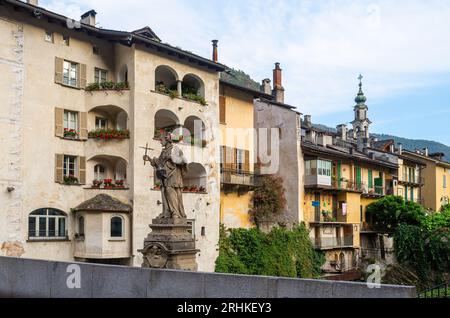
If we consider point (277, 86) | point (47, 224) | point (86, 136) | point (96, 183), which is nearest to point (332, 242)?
point (277, 86)

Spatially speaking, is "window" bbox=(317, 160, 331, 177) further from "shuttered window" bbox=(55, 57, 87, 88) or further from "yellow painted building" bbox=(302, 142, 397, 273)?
"shuttered window" bbox=(55, 57, 87, 88)

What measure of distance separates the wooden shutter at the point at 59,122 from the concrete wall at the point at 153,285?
45.2 ft

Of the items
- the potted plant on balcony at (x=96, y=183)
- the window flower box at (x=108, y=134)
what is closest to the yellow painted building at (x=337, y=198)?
the window flower box at (x=108, y=134)

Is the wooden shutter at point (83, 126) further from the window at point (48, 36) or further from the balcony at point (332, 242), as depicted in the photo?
the balcony at point (332, 242)

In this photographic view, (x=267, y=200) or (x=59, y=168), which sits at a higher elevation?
(x=59, y=168)

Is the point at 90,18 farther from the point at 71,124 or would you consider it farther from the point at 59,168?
the point at 59,168

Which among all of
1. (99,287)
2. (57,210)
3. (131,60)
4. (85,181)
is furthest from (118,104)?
(99,287)

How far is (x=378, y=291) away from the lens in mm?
9180

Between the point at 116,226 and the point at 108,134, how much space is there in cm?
518

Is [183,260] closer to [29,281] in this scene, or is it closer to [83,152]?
[29,281]

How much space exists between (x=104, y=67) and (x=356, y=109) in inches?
3121

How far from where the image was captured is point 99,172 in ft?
99.5

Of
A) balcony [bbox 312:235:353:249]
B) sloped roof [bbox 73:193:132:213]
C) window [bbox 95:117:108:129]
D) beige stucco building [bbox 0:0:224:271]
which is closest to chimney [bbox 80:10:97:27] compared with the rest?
beige stucco building [bbox 0:0:224:271]

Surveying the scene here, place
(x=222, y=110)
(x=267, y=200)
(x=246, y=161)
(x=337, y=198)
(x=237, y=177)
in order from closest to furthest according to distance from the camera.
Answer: (x=237, y=177) < (x=222, y=110) < (x=246, y=161) < (x=267, y=200) < (x=337, y=198)
